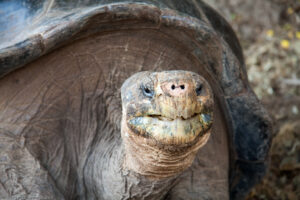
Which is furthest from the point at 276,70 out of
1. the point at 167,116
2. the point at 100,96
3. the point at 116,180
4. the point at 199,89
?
the point at 167,116

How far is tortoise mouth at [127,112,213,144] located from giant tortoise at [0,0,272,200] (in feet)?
0.42

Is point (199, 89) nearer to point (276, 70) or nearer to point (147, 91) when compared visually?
point (147, 91)

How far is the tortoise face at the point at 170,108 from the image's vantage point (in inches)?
78.3

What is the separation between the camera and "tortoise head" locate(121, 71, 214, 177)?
1.99 metres

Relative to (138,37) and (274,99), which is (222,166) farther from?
(274,99)

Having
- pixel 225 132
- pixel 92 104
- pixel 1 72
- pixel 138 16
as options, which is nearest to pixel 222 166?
pixel 225 132

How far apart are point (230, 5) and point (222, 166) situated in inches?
124

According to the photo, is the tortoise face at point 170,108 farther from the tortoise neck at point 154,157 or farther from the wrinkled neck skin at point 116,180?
the wrinkled neck skin at point 116,180

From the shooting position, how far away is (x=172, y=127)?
1992 mm

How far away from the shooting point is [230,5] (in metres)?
5.82

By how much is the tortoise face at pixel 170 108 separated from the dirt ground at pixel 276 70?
1.99 meters

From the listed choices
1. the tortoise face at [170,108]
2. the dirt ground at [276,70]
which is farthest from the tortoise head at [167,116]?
the dirt ground at [276,70]

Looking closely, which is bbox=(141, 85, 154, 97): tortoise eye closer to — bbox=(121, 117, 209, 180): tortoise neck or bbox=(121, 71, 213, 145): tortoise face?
bbox=(121, 71, 213, 145): tortoise face

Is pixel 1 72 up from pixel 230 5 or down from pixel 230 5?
down
